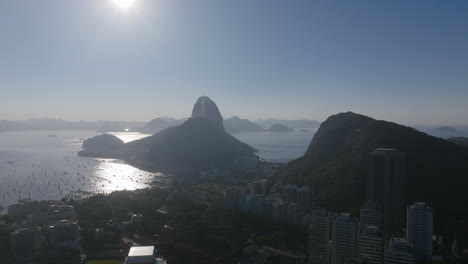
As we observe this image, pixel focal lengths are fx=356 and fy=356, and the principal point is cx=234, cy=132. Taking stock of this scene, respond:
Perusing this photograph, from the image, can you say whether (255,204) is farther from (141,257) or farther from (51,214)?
(51,214)

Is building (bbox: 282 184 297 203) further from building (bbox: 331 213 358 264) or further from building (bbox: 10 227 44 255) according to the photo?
building (bbox: 10 227 44 255)

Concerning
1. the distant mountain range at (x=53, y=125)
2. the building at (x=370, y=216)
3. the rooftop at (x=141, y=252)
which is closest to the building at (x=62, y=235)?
the rooftop at (x=141, y=252)

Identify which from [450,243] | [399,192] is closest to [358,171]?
[399,192]

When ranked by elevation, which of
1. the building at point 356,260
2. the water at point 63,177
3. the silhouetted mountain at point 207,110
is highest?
the silhouetted mountain at point 207,110

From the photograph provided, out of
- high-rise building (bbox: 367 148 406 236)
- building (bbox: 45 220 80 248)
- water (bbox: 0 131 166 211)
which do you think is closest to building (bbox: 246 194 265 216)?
high-rise building (bbox: 367 148 406 236)

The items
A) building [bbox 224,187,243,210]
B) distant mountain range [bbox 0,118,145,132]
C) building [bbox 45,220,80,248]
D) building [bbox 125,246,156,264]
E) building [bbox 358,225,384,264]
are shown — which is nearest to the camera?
building [bbox 358,225,384,264]

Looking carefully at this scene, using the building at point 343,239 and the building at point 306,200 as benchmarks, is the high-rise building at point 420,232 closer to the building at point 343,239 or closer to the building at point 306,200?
the building at point 343,239
